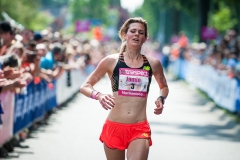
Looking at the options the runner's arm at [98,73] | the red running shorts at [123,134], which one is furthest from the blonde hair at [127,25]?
the red running shorts at [123,134]

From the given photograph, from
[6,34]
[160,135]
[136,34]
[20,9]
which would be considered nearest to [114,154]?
[136,34]

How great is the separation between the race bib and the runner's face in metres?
0.26

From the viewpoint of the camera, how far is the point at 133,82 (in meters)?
6.80

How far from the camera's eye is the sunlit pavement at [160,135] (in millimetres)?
10932

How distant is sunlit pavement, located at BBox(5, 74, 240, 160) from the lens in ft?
35.9

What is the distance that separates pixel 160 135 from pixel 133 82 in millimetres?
6980

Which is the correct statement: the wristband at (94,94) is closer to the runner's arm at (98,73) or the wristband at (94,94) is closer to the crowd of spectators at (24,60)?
the runner's arm at (98,73)

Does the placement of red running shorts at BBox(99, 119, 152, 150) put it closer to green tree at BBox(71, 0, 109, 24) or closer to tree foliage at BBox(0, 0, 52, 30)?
tree foliage at BBox(0, 0, 52, 30)

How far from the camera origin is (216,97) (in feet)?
69.7

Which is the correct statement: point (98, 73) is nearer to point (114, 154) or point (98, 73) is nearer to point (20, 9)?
point (114, 154)

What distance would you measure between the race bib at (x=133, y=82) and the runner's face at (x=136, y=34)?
0.86 ft

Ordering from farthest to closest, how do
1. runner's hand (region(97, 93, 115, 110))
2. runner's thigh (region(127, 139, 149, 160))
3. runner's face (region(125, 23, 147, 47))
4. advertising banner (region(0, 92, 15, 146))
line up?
advertising banner (region(0, 92, 15, 146))
runner's face (region(125, 23, 147, 47))
runner's thigh (region(127, 139, 149, 160))
runner's hand (region(97, 93, 115, 110))

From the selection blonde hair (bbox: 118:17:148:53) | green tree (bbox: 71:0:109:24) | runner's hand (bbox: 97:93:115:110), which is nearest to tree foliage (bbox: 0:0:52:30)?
blonde hair (bbox: 118:17:148:53)

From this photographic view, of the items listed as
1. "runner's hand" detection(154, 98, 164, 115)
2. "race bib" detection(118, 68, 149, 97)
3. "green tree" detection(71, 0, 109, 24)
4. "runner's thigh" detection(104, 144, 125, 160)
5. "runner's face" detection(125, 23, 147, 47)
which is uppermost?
"green tree" detection(71, 0, 109, 24)
